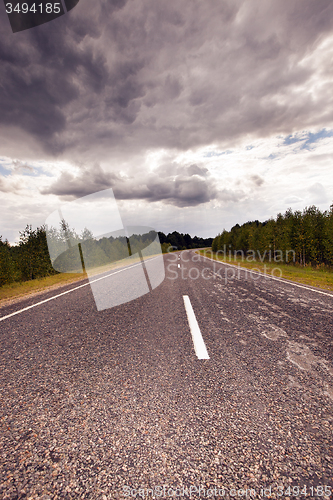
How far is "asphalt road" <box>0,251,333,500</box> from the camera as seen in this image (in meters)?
1.30

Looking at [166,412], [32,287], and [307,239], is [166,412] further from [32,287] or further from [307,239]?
[307,239]

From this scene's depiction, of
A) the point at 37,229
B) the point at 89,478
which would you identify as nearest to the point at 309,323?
the point at 89,478

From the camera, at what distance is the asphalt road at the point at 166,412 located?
130 cm

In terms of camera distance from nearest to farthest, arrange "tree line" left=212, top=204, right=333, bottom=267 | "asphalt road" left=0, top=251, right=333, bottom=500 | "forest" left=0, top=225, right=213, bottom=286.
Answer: "asphalt road" left=0, top=251, right=333, bottom=500 → "tree line" left=212, top=204, right=333, bottom=267 → "forest" left=0, top=225, right=213, bottom=286

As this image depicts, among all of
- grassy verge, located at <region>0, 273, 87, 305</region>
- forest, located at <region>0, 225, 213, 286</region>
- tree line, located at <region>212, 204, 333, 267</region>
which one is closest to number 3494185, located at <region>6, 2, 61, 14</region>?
grassy verge, located at <region>0, 273, 87, 305</region>

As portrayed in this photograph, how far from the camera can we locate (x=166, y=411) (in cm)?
188

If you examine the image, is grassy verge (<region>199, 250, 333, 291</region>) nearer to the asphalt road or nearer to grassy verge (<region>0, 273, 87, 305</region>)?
the asphalt road

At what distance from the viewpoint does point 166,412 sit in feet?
6.12

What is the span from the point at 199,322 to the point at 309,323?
2.02 meters

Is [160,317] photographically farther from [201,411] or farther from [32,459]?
[32,459]

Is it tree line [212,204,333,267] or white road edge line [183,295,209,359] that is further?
tree line [212,204,333,267]

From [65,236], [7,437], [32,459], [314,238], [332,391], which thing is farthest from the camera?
[65,236]

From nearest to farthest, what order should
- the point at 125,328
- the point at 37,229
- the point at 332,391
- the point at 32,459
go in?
the point at 32,459 → the point at 332,391 → the point at 125,328 → the point at 37,229

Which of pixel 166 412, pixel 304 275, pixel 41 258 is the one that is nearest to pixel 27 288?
pixel 166 412
